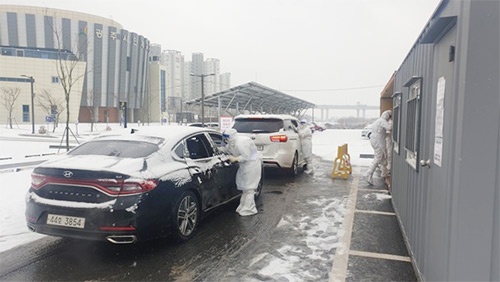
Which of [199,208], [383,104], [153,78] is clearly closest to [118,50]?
[153,78]

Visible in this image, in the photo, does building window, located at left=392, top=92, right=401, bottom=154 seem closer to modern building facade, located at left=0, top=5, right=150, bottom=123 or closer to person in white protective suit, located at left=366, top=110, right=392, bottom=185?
person in white protective suit, located at left=366, top=110, right=392, bottom=185

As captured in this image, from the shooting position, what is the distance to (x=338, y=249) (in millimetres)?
4426

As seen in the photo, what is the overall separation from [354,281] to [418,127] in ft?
5.61

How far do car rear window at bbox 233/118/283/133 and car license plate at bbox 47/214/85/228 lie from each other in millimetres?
5804

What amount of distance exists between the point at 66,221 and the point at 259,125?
5960 millimetres

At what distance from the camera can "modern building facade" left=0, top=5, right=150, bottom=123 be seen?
56531 mm

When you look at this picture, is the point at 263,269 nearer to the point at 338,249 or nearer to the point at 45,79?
the point at 338,249

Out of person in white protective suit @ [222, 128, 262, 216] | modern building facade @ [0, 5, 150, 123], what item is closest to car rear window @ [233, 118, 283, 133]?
person in white protective suit @ [222, 128, 262, 216]

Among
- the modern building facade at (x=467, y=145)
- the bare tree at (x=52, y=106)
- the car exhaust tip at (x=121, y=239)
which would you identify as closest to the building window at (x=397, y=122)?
the modern building facade at (x=467, y=145)

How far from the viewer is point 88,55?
61531 mm

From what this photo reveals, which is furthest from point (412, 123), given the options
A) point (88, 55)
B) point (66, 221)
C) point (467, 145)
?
point (88, 55)

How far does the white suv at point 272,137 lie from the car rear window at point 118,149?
463 centimetres

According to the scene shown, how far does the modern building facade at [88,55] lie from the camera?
185 ft

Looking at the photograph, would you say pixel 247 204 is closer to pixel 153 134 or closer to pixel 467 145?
pixel 153 134
